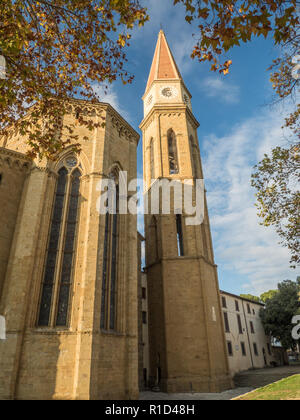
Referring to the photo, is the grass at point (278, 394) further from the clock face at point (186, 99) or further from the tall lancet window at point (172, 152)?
the clock face at point (186, 99)

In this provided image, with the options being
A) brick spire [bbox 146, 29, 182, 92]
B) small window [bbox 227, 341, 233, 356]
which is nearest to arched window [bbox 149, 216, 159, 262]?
small window [bbox 227, 341, 233, 356]

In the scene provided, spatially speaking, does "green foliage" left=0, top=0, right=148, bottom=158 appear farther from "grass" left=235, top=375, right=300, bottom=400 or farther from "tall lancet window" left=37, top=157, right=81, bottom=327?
"grass" left=235, top=375, right=300, bottom=400

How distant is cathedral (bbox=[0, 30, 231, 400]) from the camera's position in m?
10.8

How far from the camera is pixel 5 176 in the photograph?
1368cm

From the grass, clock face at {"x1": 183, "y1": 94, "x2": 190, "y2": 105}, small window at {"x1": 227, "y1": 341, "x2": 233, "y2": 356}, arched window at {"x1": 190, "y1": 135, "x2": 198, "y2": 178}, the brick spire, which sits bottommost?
the grass

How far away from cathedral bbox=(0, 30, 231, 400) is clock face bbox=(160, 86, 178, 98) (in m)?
12.0

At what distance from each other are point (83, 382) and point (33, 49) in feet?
35.8

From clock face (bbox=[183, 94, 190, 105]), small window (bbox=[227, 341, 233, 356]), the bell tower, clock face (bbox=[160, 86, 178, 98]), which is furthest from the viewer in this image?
small window (bbox=[227, 341, 233, 356])

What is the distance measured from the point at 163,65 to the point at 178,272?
22.9 meters

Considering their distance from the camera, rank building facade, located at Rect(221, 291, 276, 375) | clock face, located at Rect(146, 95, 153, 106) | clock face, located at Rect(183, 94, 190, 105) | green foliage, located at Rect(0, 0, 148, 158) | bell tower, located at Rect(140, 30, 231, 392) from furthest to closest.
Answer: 1. building facade, located at Rect(221, 291, 276, 375)
2. clock face, located at Rect(146, 95, 153, 106)
3. clock face, located at Rect(183, 94, 190, 105)
4. bell tower, located at Rect(140, 30, 231, 392)
5. green foliage, located at Rect(0, 0, 148, 158)

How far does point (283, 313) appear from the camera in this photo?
3484 centimetres

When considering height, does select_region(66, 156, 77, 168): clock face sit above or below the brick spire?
below

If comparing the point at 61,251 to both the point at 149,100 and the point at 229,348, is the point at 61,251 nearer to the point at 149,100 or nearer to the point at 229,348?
the point at 149,100

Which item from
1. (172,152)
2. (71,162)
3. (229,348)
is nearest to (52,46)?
(71,162)
